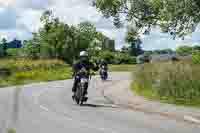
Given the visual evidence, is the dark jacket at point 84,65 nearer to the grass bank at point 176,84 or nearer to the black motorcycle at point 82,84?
the black motorcycle at point 82,84

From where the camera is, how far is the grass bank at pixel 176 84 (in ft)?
67.6

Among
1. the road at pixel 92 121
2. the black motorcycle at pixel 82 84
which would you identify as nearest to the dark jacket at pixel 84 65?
the black motorcycle at pixel 82 84

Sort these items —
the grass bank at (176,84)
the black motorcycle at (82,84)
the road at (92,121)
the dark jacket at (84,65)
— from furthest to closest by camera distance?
the grass bank at (176,84) < the dark jacket at (84,65) < the black motorcycle at (82,84) < the road at (92,121)

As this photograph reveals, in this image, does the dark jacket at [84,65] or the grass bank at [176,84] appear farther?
the grass bank at [176,84]

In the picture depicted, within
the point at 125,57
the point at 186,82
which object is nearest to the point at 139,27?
the point at 186,82

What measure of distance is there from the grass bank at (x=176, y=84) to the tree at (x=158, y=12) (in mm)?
2651

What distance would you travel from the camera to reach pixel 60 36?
119 m

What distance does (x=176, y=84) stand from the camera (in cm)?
2167

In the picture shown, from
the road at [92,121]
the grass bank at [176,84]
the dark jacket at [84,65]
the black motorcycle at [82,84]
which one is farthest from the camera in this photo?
the grass bank at [176,84]

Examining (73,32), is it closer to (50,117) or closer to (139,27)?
(139,27)

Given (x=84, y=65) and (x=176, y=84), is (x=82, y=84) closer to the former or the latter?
(x=84, y=65)

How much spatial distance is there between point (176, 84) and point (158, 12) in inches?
385

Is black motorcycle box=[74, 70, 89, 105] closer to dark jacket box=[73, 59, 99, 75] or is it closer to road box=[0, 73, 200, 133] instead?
dark jacket box=[73, 59, 99, 75]

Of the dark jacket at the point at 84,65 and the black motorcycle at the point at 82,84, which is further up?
the dark jacket at the point at 84,65
